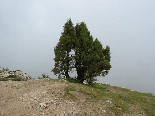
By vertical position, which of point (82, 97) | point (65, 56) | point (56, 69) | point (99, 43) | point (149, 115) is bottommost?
point (149, 115)

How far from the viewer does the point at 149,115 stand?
1448cm

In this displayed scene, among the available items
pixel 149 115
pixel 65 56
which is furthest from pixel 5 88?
pixel 149 115

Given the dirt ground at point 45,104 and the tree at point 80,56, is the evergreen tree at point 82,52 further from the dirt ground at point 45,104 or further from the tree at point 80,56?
the dirt ground at point 45,104

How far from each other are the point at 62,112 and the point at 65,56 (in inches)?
586

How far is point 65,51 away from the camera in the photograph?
25.4 m

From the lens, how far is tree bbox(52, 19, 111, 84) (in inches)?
969

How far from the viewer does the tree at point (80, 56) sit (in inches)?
969

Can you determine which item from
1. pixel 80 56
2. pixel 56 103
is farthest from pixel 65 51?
pixel 56 103

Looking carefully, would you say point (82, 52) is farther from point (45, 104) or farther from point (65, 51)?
point (45, 104)

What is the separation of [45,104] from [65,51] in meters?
14.3

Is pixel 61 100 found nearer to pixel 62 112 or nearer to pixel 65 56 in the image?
pixel 62 112

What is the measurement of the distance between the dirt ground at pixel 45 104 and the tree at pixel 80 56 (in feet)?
33.2

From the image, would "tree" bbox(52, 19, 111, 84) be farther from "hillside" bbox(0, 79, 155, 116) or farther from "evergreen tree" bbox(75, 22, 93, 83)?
"hillside" bbox(0, 79, 155, 116)

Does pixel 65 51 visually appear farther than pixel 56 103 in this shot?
Yes
